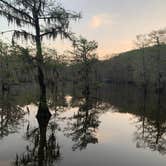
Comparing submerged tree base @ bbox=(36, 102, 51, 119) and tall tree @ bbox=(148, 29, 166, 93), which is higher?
tall tree @ bbox=(148, 29, 166, 93)

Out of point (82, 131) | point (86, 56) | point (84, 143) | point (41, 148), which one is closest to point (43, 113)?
point (82, 131)

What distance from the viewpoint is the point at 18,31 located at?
23.8 m

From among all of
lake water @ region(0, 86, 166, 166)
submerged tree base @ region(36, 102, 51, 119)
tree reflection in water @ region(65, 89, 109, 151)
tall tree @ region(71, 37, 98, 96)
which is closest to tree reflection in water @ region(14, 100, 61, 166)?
lake water @ region(0, 86, 166, 166)

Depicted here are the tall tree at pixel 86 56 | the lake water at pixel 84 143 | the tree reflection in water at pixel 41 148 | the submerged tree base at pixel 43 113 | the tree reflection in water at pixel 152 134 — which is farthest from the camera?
the tall tree at pixel 86 56

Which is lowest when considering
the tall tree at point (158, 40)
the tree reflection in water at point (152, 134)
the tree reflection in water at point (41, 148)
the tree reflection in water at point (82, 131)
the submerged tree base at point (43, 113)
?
the tree reflection in water at point (152, 134)

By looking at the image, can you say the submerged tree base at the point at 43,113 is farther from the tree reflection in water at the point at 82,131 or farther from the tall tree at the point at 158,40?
the tall tree at the point at 158,40

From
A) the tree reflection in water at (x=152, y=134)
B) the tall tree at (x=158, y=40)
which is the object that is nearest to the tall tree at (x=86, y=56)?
the tall tree at (x=158, y=40)

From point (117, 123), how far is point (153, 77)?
4961 centimetres

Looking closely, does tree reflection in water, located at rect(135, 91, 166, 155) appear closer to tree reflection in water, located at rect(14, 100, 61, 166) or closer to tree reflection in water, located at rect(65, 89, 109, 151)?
tree reflection in water, located at rect(65, 89, 109, 151)

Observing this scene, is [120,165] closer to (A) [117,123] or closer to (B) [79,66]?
(A) [117,123]

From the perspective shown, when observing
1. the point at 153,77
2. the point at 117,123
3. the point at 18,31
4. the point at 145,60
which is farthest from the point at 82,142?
the point at 145,60

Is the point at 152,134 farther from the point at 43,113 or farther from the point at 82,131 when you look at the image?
the point at 43,113

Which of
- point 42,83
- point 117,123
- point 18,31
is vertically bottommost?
point 117,123

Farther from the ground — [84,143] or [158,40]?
[158,40]
